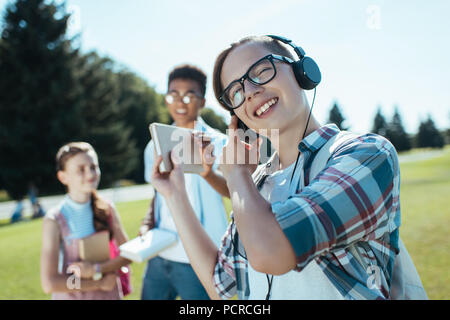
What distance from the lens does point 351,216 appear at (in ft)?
2.86

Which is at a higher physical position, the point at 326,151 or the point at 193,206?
the point at 326,151

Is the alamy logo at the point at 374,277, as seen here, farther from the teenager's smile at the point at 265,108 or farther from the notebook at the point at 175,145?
the notebook at the point at 175,145

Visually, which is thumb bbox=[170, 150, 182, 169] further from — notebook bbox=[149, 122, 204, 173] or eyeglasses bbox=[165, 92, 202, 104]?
eyeglasses bbox=[165, 92, 202, 104]

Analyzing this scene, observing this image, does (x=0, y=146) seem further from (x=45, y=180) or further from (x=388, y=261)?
(x=388, y=261)

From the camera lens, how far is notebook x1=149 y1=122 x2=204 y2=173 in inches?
61.9

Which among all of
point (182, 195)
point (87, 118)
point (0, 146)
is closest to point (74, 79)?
point (87, 118)

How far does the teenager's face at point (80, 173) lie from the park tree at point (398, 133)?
215ft

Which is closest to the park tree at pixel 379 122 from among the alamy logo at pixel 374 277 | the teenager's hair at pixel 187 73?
the teenager's hair at pixel 187 73

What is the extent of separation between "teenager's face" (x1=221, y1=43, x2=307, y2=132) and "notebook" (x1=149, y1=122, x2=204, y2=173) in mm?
480

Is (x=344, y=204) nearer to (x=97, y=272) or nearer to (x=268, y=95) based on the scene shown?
(x=268, y=95)

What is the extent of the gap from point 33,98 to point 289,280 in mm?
27088

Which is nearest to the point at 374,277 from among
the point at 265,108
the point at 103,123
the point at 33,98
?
the point at 265,108
